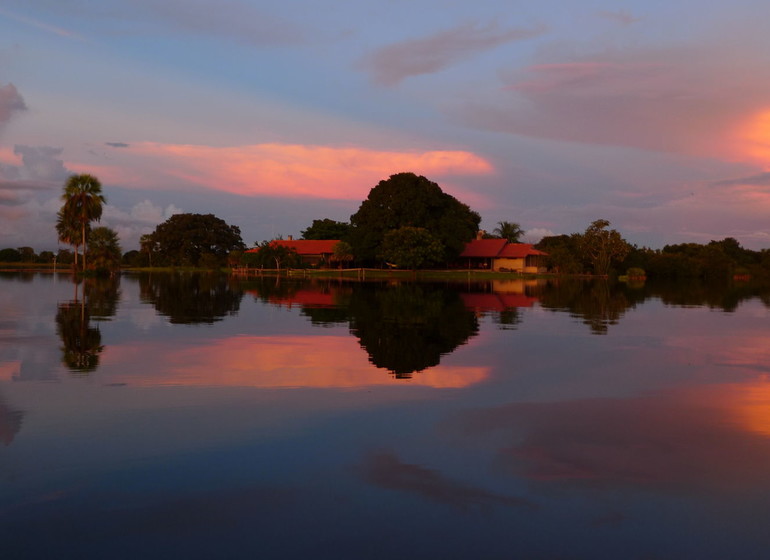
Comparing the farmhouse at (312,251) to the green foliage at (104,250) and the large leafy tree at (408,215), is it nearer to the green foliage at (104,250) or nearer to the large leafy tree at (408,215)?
the large leafy tree at (408,215)

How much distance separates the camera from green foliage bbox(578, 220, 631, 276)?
92.2 m

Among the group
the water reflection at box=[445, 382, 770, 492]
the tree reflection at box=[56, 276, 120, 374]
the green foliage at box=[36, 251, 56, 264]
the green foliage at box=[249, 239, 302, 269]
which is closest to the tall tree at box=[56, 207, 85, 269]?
the green foliage at box=[249, 239, 302, 269]

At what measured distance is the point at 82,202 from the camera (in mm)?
73062

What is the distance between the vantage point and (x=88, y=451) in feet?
26.1

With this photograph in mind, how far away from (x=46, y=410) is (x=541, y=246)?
11108 cm

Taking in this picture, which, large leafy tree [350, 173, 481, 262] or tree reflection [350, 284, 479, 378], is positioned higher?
large leafy tree [350, 173, 481, 262]

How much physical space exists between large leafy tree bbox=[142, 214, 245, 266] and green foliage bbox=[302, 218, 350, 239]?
18561 millimetres

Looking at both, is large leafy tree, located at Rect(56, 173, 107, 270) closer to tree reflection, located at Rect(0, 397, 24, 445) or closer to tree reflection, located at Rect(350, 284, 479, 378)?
tree reflection, located at Rect(350, 284, 479, 378)

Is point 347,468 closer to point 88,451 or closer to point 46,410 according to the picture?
point 88,451

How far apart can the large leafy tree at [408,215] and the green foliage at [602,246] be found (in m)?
17.8

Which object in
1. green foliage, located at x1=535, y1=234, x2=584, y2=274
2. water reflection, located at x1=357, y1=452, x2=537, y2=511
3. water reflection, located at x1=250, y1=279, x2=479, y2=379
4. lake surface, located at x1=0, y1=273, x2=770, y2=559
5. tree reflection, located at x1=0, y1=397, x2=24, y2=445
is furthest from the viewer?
green foliage, located at x1=535, y1=234, x2=584, y2=274

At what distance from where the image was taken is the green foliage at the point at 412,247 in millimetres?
83938

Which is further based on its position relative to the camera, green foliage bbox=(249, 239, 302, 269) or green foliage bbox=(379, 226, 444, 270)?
green foliage bbox=(249, 239, 302, 269)

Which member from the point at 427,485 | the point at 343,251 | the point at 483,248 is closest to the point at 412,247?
the point at 343,251
